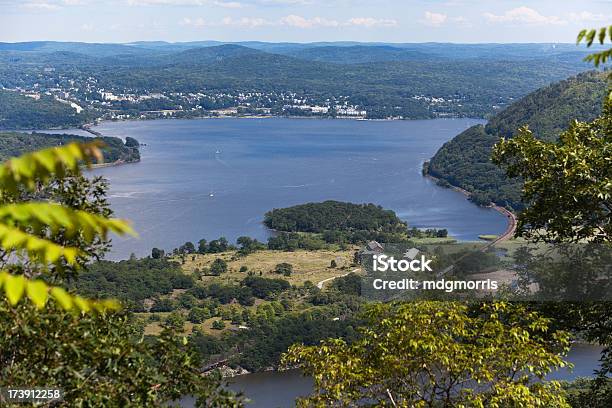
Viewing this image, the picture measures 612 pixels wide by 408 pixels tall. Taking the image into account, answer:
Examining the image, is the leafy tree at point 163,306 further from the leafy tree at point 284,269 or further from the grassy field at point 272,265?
the leafy tree at point 284,269

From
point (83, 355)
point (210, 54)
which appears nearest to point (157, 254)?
point (83, 355)

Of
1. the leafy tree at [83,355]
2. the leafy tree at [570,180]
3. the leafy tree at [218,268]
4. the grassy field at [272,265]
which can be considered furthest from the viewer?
the leafy tree at [218,268]

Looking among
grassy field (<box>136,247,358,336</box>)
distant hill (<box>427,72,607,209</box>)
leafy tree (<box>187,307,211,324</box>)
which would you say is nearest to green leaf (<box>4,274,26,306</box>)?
leafy tree (<box>187,307,211,324</box>)

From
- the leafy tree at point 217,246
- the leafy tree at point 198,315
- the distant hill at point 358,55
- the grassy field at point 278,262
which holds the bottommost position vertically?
the grassy field at point 278,262

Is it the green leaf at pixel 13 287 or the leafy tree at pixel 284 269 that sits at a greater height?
the green leaf at pixel 13 287

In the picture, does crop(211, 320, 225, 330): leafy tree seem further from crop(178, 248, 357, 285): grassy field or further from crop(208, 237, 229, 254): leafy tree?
crop(208, 237, 229, 254): leafy tree

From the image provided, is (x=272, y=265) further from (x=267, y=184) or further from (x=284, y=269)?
(x=267, y=184)

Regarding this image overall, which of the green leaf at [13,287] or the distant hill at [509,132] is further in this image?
the distant hill at [509,132]

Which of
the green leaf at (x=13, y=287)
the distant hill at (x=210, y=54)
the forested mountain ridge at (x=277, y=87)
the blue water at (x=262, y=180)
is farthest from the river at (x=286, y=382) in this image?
the distant hill at (x=210, y=54)
